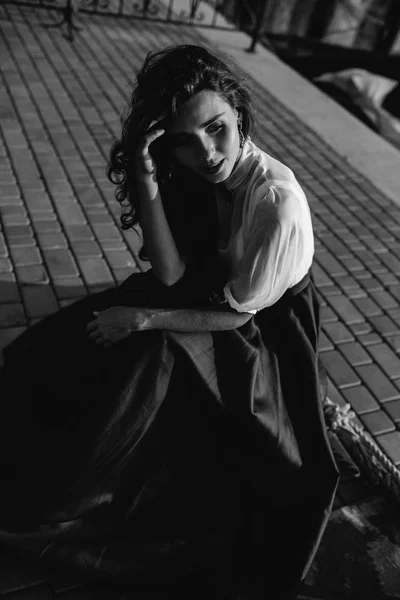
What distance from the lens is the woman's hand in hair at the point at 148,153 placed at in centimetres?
176

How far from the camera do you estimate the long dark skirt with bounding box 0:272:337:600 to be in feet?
6.02

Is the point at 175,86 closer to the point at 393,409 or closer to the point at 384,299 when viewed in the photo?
the point at 393,409

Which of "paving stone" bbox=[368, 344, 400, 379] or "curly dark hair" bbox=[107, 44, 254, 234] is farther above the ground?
"curly dark hair" bbox=[107, 44, 254, 234]

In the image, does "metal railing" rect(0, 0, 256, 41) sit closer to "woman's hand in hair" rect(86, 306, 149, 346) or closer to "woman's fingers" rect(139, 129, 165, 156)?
"woman's fingers" rect(139, 129, 165, 156)

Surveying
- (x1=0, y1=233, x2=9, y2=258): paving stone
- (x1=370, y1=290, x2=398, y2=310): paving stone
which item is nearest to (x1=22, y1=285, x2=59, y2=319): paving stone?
(x1=0, y1=233, x2=9, y2=258): paving stone

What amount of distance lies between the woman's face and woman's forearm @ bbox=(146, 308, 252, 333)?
1.50ft

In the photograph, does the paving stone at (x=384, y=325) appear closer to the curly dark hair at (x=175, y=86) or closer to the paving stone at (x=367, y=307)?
the paving stone at (x=367, y=307)

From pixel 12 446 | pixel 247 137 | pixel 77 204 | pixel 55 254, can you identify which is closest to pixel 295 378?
pixel 247 137

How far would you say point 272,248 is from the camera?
1737 mm

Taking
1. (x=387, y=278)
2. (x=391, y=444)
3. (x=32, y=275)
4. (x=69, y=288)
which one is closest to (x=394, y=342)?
(x=387, y=278)

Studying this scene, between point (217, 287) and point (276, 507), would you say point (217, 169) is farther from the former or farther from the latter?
point (276, 507)

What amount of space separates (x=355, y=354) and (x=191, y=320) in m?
1.59

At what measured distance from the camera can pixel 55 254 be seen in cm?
336

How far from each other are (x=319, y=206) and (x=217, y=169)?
2908mm
